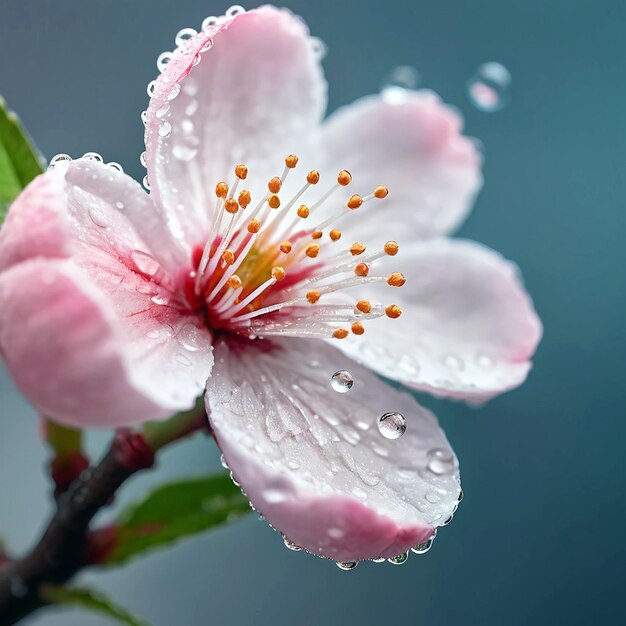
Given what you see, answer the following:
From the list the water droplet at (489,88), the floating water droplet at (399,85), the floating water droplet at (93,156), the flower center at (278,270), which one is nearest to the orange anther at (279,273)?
the flower center at (278,270)

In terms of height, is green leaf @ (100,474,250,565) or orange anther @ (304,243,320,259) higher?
orange anther @ (304,243,320,259)

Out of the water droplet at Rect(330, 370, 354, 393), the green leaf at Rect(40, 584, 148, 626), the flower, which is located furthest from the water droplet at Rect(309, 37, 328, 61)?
the green leaf at Rect(40, 584, 148, 626)

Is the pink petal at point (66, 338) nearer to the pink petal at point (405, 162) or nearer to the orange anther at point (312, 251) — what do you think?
the orange anther at point (312, 251)

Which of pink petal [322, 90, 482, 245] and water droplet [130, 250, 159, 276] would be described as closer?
water droplet [130, 250, 159, 276]

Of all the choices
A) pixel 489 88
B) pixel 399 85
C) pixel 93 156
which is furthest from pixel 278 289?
pixel 489 88

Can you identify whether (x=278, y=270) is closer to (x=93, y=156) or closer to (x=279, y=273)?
(x=279, y=273)

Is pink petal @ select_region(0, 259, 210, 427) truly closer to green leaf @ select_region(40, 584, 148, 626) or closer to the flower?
the flower

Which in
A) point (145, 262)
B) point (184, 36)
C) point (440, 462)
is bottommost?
point (440, 462)
